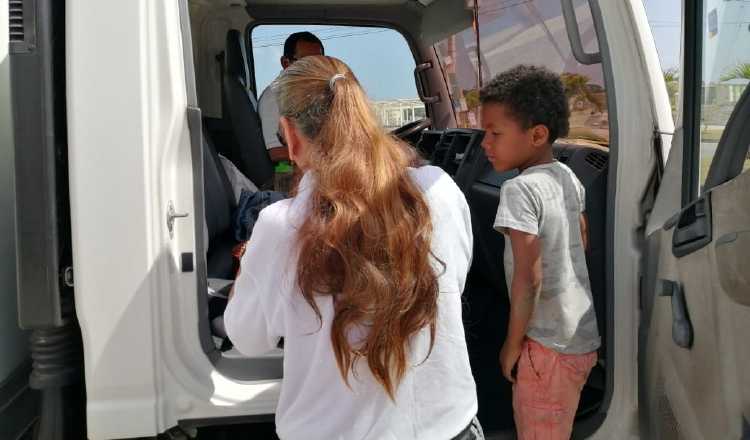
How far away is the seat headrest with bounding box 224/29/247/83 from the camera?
10.0 feet

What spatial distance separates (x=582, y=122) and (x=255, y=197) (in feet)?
4.14

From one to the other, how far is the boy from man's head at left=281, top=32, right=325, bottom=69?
1618 millimetres

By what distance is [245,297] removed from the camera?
40.8 inches

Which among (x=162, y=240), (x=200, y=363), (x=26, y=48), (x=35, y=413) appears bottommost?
(x=35, y=413)

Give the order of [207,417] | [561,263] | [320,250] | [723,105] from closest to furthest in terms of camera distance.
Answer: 1. [320,250]
2. [723,105]
3. [207,417]
4. [561,263]

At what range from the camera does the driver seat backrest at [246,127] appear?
2.95 meters

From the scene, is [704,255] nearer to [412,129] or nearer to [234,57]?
[412,129]

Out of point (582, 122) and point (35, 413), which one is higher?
point (582, 122)

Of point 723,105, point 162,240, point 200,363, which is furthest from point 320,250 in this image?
point 723,105

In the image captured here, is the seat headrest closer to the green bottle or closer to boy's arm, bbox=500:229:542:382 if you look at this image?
the green bottle

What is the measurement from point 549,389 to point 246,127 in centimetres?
203

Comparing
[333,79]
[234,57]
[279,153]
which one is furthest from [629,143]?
[234,57]

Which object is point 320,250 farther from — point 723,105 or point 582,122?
point 582,122

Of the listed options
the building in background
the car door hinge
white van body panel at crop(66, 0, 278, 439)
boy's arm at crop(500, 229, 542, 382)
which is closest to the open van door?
the building in background
